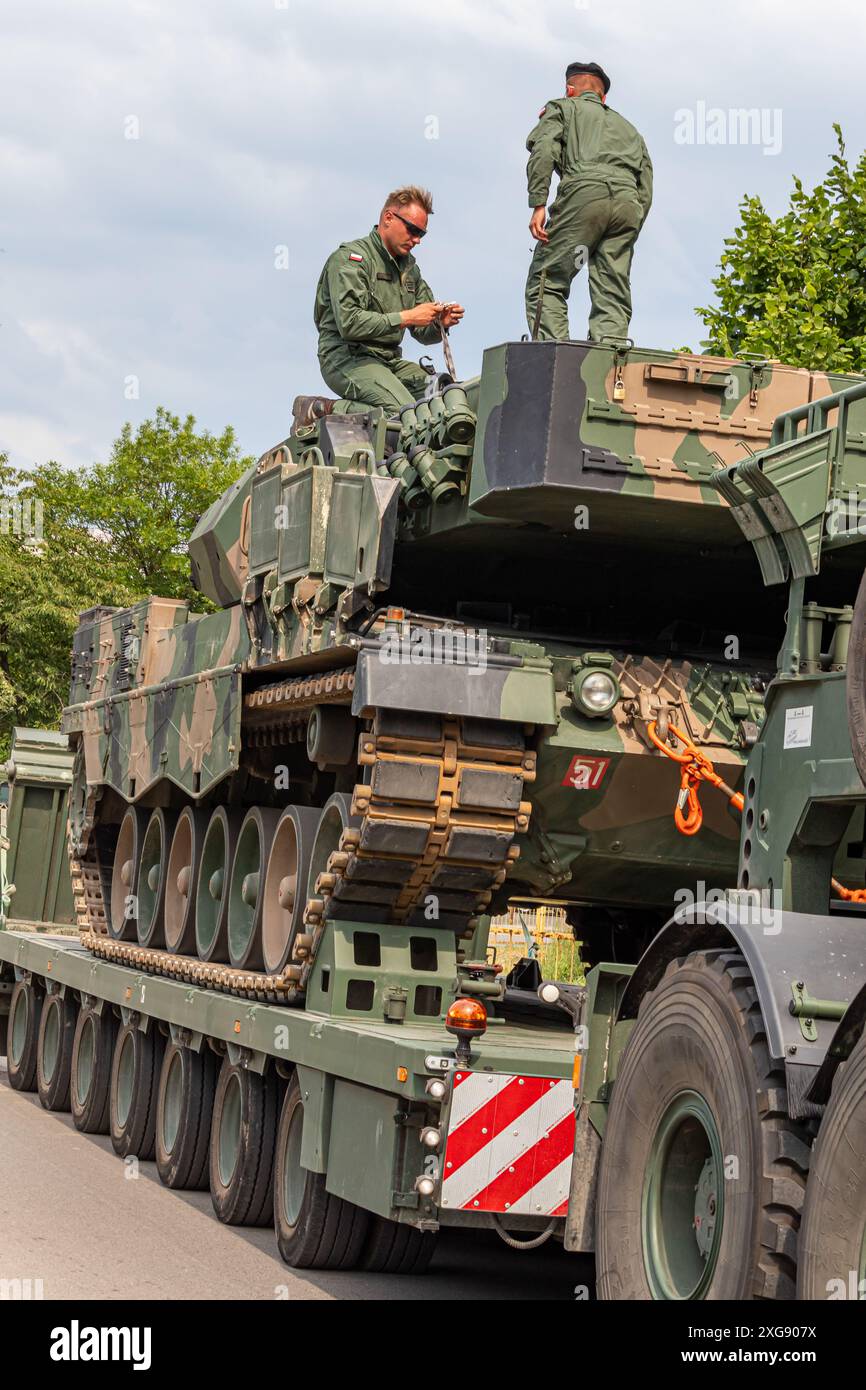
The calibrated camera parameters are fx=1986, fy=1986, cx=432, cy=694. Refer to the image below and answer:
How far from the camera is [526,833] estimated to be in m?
9.02

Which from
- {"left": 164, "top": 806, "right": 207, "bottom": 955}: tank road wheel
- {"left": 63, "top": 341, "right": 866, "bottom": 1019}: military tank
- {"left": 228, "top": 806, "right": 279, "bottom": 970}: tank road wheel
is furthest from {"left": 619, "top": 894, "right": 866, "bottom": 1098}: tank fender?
{"left": 164, "top": 806, "right": 207, "bottom": 955}: tank road wheel

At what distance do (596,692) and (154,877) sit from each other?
5.13 metres

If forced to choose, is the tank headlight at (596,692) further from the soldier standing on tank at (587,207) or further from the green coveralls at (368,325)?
the green coveralls at (368,325)

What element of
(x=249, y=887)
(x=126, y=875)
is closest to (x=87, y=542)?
(x=126, y=875)

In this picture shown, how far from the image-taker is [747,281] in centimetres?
1880

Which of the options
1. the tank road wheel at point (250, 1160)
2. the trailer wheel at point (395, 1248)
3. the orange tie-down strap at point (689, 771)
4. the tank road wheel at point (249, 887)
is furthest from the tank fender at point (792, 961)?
the tank road wheel at point (249, 887)

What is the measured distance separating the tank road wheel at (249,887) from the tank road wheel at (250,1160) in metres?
0.69

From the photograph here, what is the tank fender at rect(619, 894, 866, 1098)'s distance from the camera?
4523mm

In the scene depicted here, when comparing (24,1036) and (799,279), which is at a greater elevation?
(799,279)

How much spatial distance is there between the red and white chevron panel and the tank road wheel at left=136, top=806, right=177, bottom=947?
579cm

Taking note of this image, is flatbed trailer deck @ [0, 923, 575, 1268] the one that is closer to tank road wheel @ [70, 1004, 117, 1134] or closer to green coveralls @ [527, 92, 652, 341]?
tank road wheel @ [70, 1004, 117, 1134]

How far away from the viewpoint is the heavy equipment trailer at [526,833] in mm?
4926

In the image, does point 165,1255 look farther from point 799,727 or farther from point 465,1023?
point 799,727
